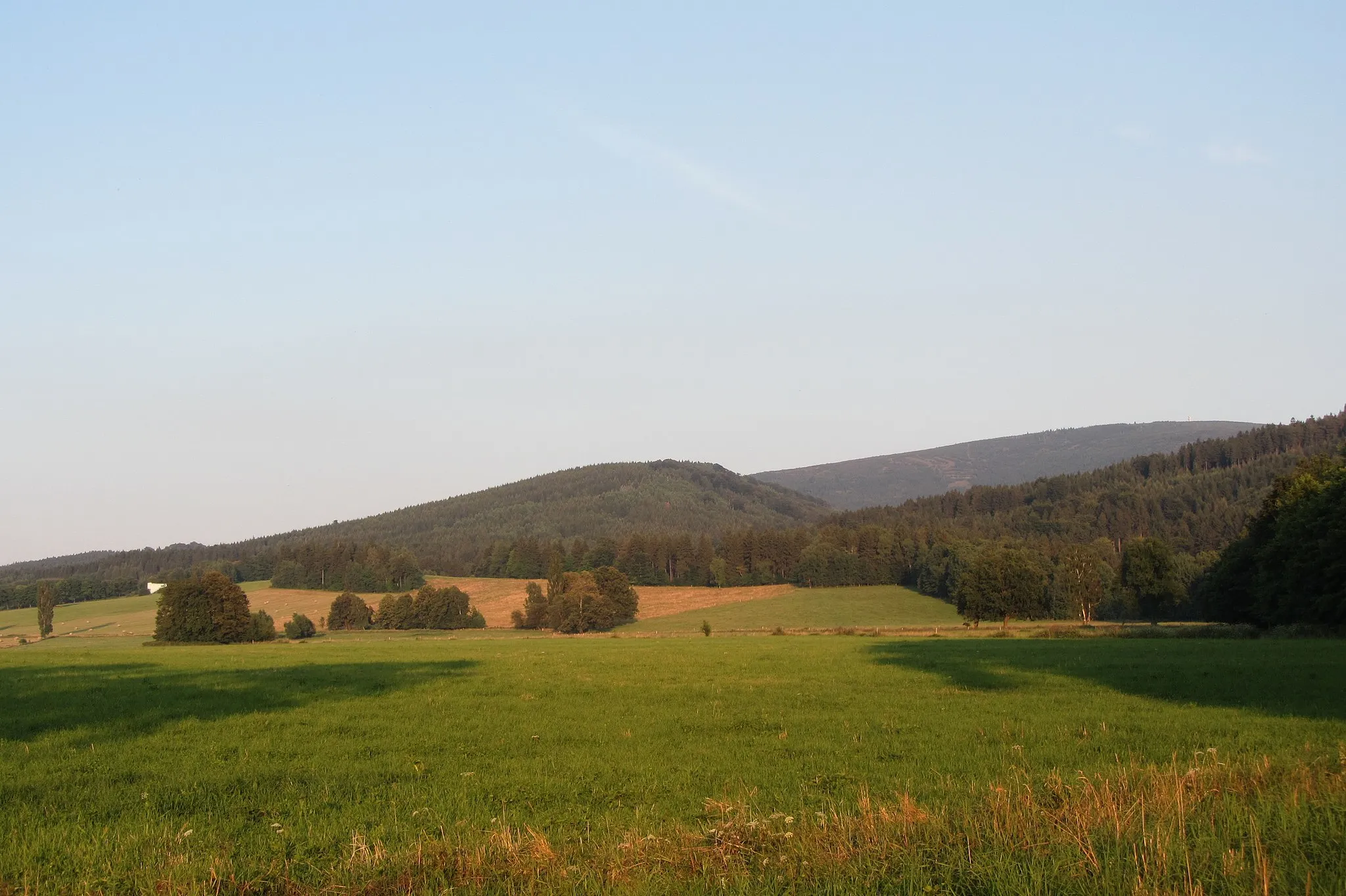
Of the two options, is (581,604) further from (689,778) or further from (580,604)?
(689,778)

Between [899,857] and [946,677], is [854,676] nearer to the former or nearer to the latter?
[946,677]

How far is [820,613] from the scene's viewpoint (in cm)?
10419

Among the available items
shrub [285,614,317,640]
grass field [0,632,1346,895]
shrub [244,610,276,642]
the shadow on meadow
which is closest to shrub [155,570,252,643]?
shrub [244,610,276,642]

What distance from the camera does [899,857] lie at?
704 cm

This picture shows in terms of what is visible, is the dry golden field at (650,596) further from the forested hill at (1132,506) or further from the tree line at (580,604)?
the forested hill at (1132,506)

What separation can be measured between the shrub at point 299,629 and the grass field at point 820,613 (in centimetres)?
3577

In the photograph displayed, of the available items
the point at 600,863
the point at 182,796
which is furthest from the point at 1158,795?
the point at 182,796

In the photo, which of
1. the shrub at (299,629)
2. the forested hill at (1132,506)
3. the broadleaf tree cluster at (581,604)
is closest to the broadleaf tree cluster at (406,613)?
the shrub at (299,629)

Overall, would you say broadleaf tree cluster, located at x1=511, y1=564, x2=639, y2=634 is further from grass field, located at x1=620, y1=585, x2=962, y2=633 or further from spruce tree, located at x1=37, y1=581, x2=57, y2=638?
spruce tree, located at x1=37, y1=581, x2=57, y2=638

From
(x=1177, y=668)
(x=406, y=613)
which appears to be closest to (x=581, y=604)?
(x=406, y=613)

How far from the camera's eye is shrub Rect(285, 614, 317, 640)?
→ 96.7 meters

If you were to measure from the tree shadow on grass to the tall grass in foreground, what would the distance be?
38.3 ft

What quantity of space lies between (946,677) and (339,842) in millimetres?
21360

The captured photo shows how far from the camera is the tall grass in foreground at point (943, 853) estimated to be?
6324mm
